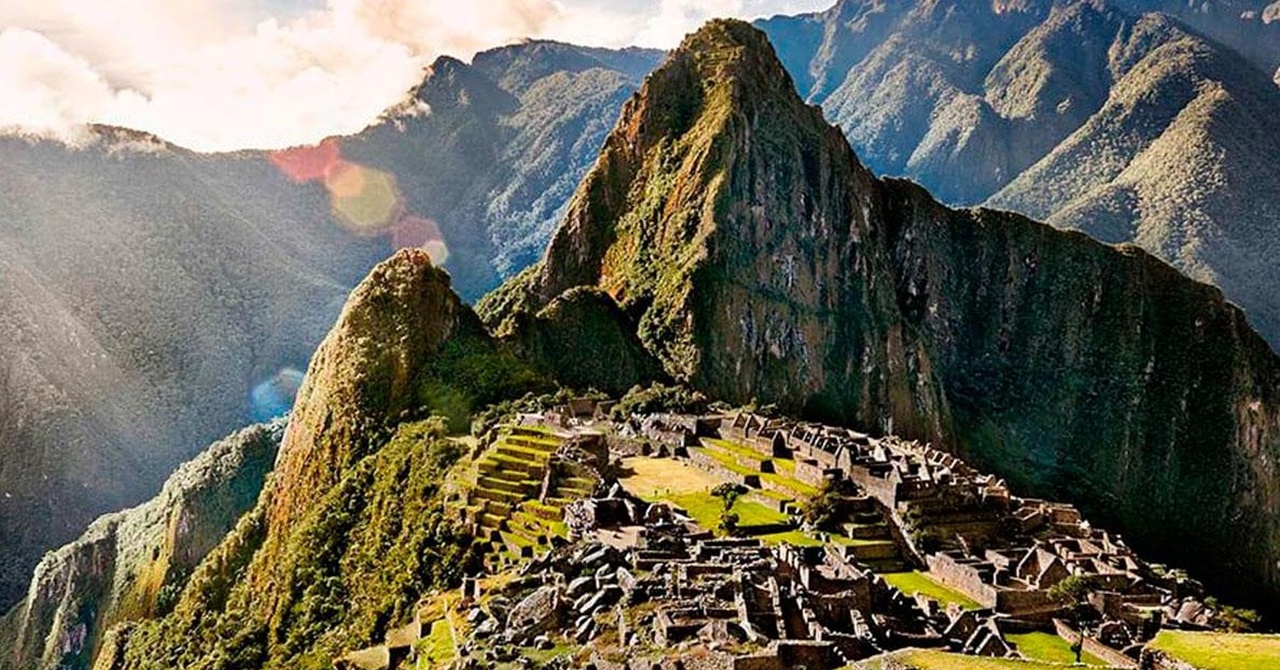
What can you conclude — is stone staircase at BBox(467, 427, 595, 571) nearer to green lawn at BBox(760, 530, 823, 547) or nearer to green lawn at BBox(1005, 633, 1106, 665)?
green lawn at BBox(760, 530, 823, 547)

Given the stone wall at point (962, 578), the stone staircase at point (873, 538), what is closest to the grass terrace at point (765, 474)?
the stone staircase at point (873, 538)

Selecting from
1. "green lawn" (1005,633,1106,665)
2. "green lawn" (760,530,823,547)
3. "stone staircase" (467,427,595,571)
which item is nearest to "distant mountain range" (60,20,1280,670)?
"stone staircase" (467,427,595,571)

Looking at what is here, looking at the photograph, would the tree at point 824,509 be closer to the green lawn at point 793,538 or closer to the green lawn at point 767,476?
the green lawn at point 793,538

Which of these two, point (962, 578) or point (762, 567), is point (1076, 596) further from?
point (762, 567)

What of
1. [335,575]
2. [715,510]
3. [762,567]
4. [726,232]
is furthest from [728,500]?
[726,232]

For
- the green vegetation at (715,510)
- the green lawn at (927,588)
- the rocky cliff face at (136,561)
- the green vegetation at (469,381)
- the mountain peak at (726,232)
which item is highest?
the mountain peak at (726,232)

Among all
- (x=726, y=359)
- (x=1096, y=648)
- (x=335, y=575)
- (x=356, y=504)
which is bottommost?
(x=335, y=575)

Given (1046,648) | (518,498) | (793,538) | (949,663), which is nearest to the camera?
(949,663)
